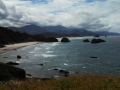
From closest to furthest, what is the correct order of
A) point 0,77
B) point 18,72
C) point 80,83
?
point 80,83 < point 0,77 < point 18,72

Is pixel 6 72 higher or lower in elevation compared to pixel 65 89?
lower

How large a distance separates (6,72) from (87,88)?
78.9 ft

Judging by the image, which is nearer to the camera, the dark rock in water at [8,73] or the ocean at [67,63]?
the dark rock in water at [8,73]

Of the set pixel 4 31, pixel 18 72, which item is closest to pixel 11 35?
pixel 4 31

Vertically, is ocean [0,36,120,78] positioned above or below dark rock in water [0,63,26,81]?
below

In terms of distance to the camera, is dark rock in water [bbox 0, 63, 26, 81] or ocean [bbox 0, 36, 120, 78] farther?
ocean [bbox 0, 36, 120, 78]

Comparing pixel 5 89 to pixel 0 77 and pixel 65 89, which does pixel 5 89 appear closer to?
pixel 65 89

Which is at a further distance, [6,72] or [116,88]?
[6,72]

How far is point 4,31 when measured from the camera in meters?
190

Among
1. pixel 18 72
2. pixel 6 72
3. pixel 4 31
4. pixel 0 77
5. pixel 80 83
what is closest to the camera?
pixel 80 83

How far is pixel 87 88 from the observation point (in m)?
8.23

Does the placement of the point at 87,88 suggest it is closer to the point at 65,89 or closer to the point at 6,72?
the point at 65,89

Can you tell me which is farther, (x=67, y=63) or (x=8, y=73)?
(x=67, y=63)

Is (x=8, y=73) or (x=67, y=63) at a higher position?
(x=8, y=73)
